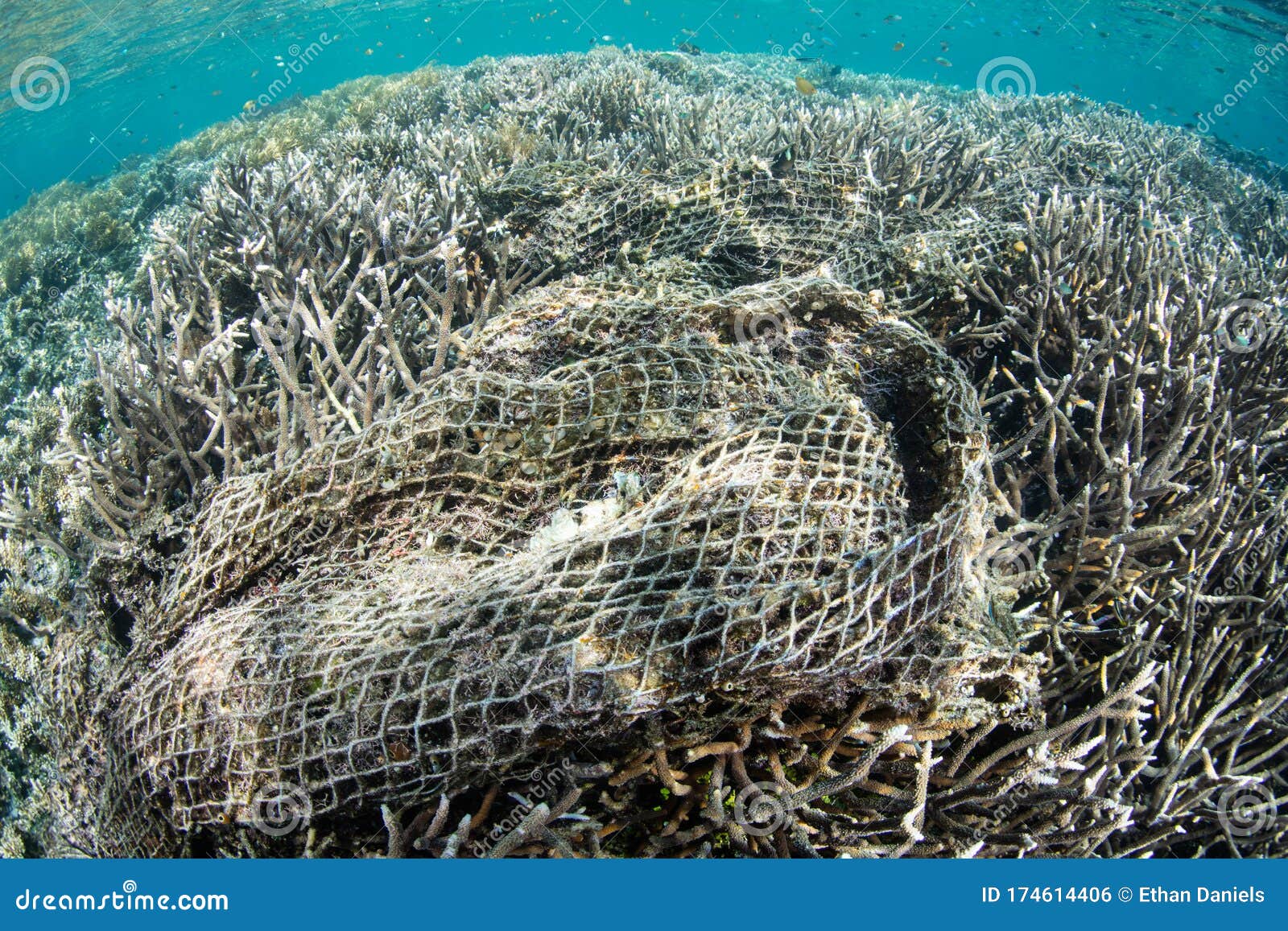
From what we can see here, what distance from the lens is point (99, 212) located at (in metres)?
9.16

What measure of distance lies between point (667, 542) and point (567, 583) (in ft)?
0.87

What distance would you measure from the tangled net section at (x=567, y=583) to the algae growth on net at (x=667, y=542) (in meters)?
0.01

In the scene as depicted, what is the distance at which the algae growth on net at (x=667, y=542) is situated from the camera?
4.77ft

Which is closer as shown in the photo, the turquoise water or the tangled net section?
the tangled net section

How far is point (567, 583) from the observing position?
4.86ft

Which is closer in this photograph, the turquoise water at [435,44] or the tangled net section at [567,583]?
the tangled net section at [567,583]

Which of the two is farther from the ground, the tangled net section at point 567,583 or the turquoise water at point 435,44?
the turquoise water at point 435,44

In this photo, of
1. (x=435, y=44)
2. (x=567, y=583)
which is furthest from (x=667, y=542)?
(x=435, y=44)

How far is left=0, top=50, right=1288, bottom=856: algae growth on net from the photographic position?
1.45 meters

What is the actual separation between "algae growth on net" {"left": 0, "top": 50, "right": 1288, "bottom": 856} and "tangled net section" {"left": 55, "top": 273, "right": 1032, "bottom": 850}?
13 mm

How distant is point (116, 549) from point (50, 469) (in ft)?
4.48

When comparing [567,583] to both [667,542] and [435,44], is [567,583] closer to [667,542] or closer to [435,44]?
[667,542]

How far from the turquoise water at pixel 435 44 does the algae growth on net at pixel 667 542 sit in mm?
4509

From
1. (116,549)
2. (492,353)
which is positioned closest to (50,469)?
(116,549)
